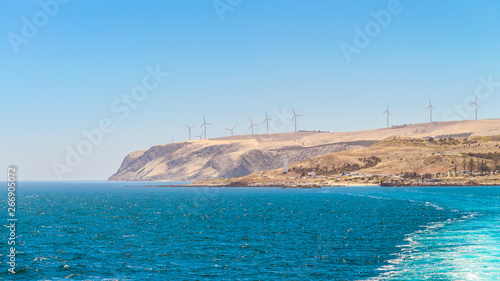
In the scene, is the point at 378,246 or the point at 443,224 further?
the point at 443,224

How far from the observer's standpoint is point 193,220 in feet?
352

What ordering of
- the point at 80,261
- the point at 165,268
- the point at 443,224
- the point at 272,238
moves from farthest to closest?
the point at 443,224, the point at 272,238, the point at 80,261, the point at 165,268

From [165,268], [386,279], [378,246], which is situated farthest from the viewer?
[378,246]

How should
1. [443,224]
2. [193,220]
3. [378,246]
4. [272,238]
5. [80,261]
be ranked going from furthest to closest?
[193,220] → [443,224] → [272,238] → [378,246] → [80,261]

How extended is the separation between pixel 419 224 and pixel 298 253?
3794cm

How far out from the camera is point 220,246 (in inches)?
2689

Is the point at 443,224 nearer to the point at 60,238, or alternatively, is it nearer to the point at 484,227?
the point at 484,227

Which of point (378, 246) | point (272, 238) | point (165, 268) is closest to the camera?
point (165, 268)

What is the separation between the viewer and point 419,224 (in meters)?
90.5

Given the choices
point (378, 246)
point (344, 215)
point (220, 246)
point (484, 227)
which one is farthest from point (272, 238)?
point (344, 215)

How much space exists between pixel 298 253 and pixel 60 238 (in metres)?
39.7

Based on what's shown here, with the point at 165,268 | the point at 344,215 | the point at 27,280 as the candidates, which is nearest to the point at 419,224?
the point at 344,215

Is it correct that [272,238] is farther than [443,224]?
No

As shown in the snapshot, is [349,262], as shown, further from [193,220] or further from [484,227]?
[193,220]
